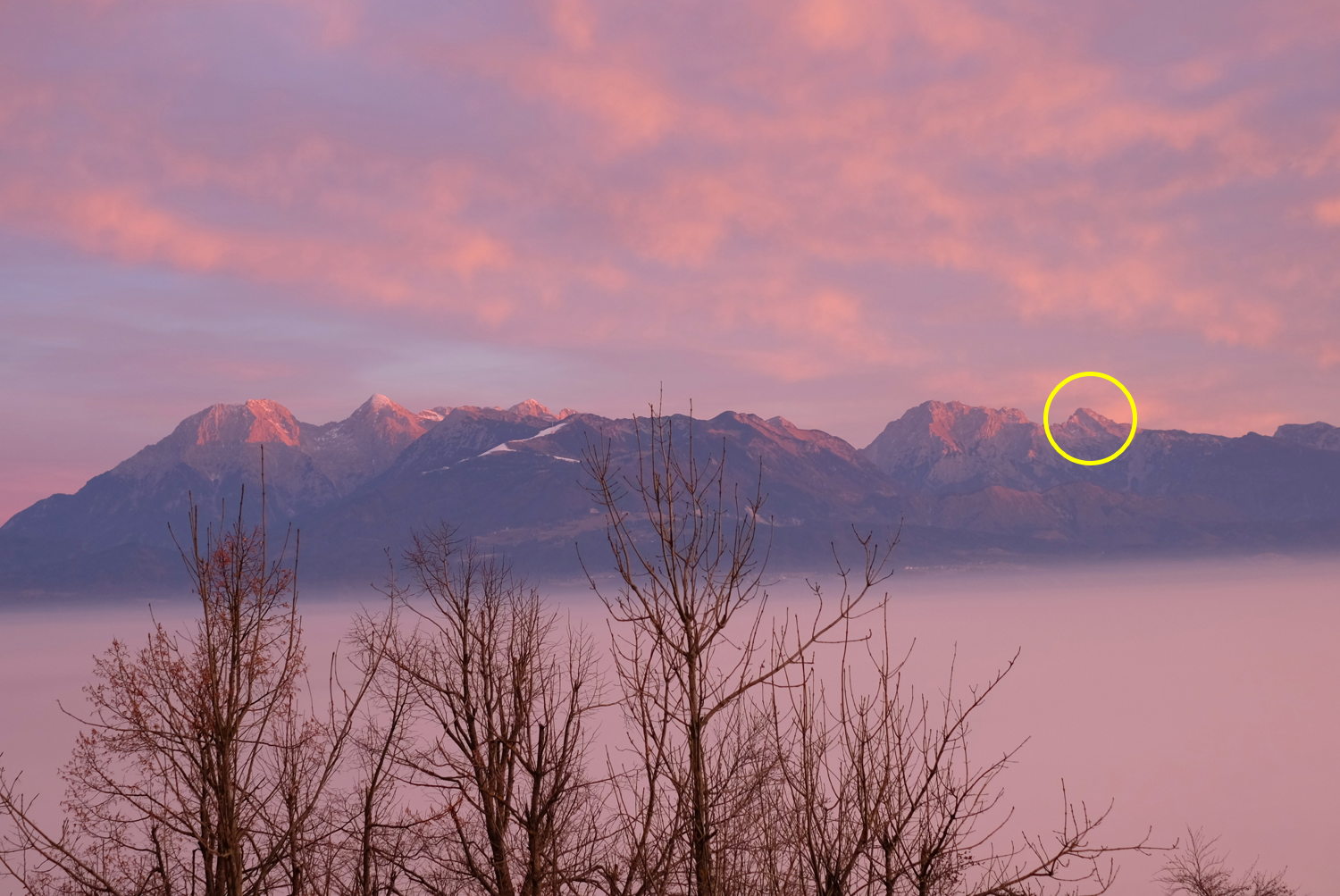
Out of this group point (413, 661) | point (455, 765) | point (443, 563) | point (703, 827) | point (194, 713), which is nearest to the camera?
point (703, 827)

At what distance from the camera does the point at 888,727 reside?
1098 centimetres

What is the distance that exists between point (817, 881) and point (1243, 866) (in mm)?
217592

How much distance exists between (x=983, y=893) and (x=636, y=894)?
359 centimetres

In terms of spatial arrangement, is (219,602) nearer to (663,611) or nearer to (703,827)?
(663,611)

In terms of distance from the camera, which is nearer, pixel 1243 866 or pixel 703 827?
pixel 703 827

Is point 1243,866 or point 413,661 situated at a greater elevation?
point 413,661

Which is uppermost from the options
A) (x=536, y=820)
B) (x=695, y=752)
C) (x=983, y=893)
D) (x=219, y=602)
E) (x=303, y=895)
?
(x=219, y=602)

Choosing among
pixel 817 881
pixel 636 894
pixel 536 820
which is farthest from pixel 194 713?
pixel 817 881

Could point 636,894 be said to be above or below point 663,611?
below

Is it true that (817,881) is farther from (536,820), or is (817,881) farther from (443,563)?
(443,563)

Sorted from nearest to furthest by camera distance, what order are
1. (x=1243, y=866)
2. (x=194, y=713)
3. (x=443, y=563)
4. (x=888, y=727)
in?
(x=888, y=727), (x=194, y=713), (x=443, y=563), (x=1243, y=866)

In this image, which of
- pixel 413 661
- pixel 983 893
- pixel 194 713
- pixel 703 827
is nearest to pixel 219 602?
pixel 194 713

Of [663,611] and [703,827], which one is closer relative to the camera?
[703,827]

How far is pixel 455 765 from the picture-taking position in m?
15.1
